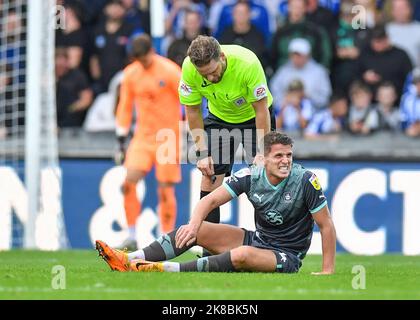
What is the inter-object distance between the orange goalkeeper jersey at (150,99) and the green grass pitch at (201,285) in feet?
16.5

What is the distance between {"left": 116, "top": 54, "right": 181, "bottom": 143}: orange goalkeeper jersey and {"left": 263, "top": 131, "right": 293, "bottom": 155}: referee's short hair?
616cm

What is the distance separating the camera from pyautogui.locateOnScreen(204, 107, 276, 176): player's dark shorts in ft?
35.6

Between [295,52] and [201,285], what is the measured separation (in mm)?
8778

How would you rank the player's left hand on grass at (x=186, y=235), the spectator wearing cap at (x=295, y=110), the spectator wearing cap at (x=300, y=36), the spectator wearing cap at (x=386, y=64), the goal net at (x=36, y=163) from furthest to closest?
the spectator wearing cap at (x=300, y=36)
the spectator wearing cap at (x=386, y=64)
the spectator wearing cap at (x=295, y=110)
the goal net at (x=36, y=163)
the player's left hand on grass at (x=186, y=235)

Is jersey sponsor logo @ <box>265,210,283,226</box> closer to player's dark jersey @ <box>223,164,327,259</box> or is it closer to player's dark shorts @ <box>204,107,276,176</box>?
player's dark jersey @ <box>223,164,327,259</box>

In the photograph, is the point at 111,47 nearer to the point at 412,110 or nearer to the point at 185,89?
the point at 412,110

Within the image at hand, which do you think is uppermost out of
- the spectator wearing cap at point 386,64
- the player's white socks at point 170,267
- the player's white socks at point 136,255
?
the spectator wearing cap at point 386,64

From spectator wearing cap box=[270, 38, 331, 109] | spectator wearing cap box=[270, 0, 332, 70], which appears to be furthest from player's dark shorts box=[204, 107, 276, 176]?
spectator wearing cap box=[270, 0, 332, 70]

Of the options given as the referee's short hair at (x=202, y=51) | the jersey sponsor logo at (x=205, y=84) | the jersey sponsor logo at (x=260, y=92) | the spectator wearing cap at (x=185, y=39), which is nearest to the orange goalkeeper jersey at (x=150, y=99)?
the spectator wearing cap at (x=185, y=39)

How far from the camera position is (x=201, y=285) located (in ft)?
27.8

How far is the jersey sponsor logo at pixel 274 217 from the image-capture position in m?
9.41

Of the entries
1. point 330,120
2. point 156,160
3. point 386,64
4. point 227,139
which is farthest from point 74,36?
point 227,139

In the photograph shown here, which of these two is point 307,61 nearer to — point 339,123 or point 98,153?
point 339,123

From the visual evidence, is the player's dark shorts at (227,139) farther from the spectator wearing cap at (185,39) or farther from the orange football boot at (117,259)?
the spectator wearing cap at (185,39)
